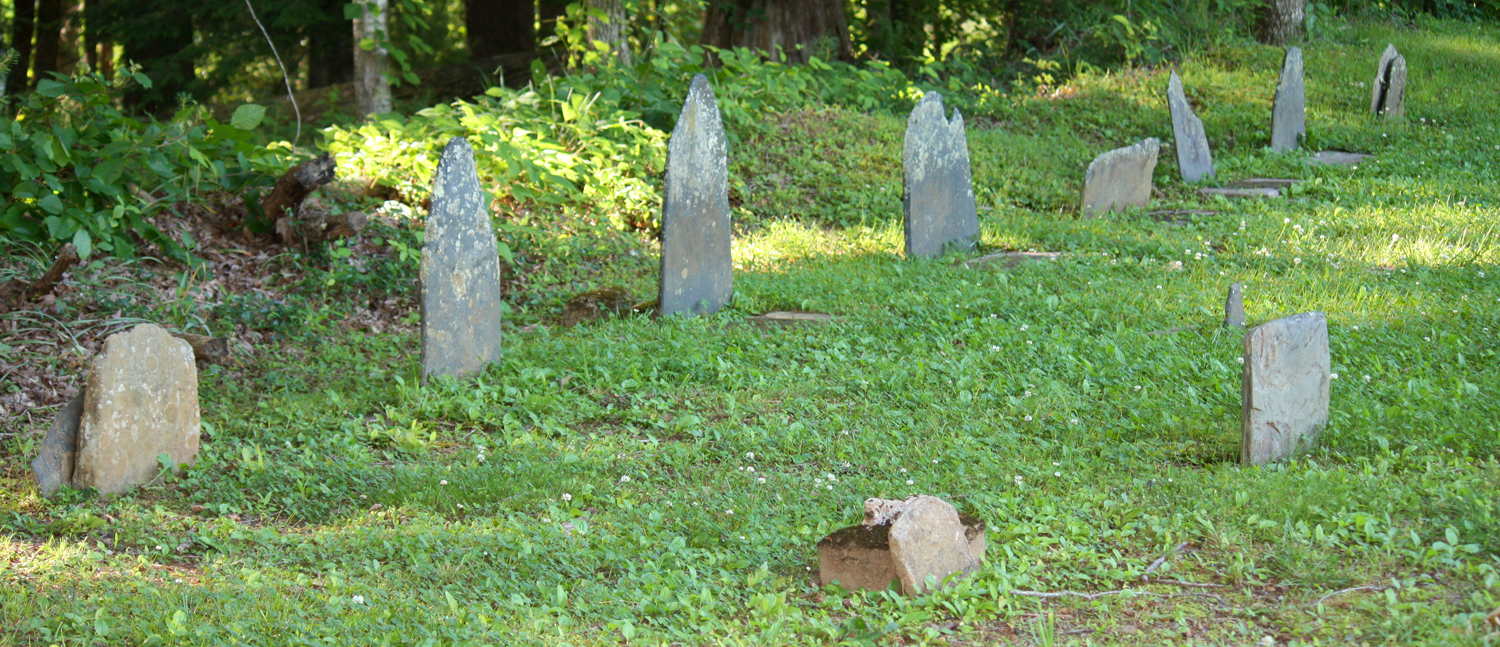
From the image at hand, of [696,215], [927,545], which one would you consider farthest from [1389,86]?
[927,545]

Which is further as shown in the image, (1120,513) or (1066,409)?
(1066,409)

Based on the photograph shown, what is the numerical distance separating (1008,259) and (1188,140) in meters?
3.42

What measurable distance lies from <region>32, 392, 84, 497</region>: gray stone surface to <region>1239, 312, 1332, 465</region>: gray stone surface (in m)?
4.70

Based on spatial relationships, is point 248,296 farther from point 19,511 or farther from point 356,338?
point 19,511

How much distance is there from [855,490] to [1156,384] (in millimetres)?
1841

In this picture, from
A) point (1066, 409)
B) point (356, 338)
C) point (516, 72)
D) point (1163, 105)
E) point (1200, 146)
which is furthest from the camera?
point (516, 72)

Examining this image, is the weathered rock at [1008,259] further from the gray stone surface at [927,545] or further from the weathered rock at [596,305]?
the gray stone surface at [927,545]

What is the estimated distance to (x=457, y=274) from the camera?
5.57m

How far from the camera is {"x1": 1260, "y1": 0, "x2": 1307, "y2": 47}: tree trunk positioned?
1344 cm

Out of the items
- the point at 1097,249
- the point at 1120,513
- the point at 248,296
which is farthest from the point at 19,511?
the point at 1097,249

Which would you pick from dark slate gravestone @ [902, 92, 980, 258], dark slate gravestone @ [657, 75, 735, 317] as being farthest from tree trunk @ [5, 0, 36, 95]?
dark slate gravestone @ [902, 92, 980, 258]

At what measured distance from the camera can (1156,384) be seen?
496 centimetres

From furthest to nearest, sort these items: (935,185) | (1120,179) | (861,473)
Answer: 1. (1120,179)
2. (935,185)
3. (861,473)

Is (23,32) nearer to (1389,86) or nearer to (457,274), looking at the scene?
(457,274)
